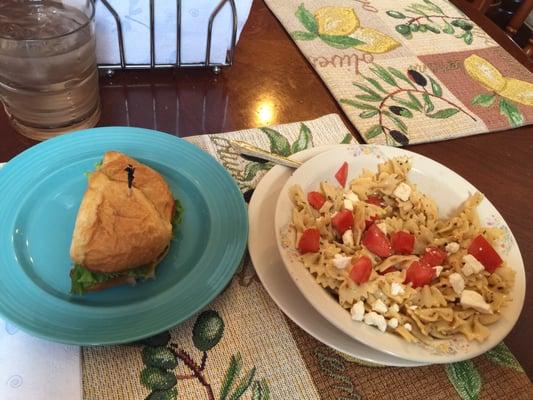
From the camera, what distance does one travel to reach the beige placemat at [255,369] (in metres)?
0.65

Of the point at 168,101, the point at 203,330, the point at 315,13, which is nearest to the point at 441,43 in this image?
the point at 315,13

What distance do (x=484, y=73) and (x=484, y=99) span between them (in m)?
0.13

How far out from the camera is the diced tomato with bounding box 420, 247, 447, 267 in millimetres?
763

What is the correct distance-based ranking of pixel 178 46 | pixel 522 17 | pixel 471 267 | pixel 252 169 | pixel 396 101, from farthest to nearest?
pixel 522 17 → pixel 396 101 → pixel 178 46 → pixel 252 169 → pixel 471 267

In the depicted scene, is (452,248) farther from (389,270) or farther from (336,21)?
(336,21)

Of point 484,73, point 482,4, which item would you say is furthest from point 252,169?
point 482,4

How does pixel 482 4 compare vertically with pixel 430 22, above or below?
below

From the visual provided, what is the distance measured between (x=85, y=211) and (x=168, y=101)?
0.43 m

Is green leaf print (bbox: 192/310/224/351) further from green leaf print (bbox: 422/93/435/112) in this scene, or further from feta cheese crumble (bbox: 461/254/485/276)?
green leaf print (bbox: 422/93/435/112)

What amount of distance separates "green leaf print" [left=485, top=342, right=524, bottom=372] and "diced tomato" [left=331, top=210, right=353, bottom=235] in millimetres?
287

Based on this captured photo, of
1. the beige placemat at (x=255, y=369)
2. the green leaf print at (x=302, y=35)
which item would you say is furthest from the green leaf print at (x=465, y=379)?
the green leaf print at (x=302, y=35)

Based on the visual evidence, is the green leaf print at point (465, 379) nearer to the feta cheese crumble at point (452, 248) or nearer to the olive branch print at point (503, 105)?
the feta cheese crumble at point (452, 248)

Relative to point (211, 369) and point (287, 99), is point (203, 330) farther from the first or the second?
point (287, 99)

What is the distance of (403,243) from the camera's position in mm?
771
